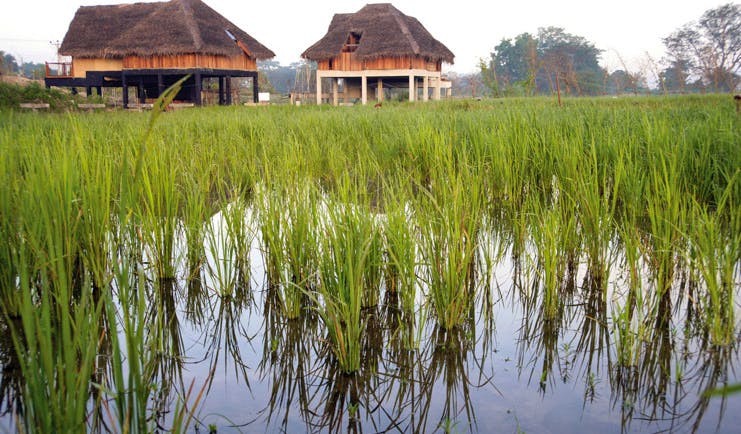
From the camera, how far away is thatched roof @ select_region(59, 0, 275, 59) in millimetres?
20453

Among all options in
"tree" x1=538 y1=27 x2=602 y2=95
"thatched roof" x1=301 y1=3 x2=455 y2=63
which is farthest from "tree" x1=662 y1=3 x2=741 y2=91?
"thatched roof" x1=301 y1=3 x2=455 y2=63

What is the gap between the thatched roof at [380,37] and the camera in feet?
70.6

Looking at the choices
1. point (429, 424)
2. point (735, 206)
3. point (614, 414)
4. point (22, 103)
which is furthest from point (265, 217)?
point (22, 103)

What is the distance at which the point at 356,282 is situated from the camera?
6.88 feet

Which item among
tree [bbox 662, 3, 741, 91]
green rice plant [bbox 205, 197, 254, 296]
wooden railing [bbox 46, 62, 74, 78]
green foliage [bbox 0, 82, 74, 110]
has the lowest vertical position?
green rice plant [bbox 205, 197, 254, 296]

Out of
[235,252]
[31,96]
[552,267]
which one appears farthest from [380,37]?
[552,267]

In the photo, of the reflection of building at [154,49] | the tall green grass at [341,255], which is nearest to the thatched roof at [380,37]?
the reflection of building at [154,49]

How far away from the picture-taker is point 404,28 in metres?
22.6

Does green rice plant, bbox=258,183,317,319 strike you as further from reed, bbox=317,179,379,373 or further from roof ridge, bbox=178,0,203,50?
roof ridge, bbox=178,0,203,50

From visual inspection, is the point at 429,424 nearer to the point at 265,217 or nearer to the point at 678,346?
the point at 678,346

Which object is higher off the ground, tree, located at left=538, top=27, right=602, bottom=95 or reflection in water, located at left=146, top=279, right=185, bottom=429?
tree, located at left=538, top=27, right=602, bottom=95

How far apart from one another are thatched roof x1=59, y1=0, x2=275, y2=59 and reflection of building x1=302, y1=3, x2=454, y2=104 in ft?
8.72

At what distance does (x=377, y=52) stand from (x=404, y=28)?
1.86 meters

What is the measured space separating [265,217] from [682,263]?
1.88 metres
